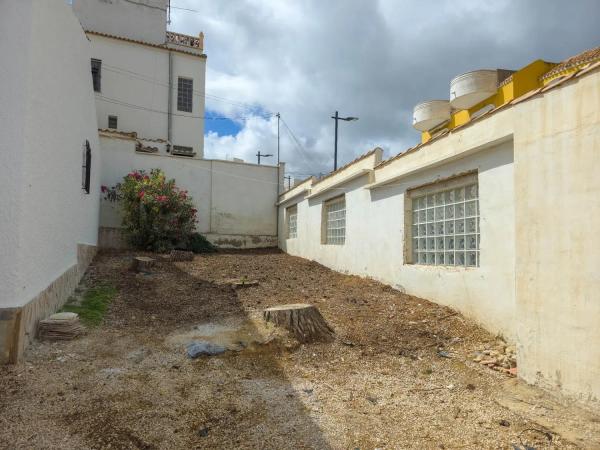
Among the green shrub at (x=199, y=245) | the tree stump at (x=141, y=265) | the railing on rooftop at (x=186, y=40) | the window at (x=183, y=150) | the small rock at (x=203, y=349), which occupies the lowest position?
the small rock at (x=203, y=349)

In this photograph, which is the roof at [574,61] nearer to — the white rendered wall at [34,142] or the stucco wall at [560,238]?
the stucco wall at [560,238]

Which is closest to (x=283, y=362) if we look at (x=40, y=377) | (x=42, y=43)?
(x=40, y=377)

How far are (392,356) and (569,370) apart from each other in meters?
1.58

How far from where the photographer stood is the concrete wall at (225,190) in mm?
13289

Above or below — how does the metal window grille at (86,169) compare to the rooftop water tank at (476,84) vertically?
below

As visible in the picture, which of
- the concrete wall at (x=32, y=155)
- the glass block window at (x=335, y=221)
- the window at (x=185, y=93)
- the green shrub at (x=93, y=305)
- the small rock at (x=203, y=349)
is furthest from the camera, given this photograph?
the window at (x=185, y=93)

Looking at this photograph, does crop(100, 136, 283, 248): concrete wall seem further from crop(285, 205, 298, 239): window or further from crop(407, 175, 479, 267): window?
crop(407, 175, 479, 267): window

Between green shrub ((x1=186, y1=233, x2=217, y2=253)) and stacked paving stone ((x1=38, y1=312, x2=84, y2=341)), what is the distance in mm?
8364

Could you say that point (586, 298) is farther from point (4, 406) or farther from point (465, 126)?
point (4, 406)

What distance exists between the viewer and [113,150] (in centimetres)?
1285

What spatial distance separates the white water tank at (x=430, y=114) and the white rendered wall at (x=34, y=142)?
9.90m

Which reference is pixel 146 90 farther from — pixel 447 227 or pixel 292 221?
pixel 447 227

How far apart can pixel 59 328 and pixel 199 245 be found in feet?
29.6

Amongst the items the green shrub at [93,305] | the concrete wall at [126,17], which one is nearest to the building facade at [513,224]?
the green shrub at [93,305]
